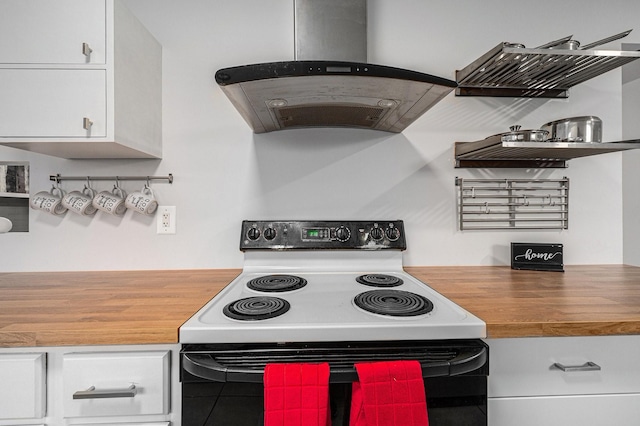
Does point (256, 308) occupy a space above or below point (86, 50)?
below

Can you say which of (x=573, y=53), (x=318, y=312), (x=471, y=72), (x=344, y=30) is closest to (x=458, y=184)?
(x=471, y=72)

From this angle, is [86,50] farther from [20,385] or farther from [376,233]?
[376,233]

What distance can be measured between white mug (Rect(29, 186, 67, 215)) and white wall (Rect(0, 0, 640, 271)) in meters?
0.07

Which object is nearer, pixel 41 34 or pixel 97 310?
pixel 97 310

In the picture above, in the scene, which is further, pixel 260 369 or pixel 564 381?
pixel 564 381

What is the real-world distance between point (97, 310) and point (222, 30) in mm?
1336

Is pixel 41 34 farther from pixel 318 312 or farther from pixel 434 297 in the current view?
pixel 434 297

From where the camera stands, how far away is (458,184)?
1.60m

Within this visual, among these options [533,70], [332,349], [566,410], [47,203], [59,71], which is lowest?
[566,410]

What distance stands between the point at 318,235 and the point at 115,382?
35.8 inches

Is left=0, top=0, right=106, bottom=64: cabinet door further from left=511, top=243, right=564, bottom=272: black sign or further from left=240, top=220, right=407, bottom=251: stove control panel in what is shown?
left=511, top=243, right=564, bottom=272: black sign

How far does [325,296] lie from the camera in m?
1.12

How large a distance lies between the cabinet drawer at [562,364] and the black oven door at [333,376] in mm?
87

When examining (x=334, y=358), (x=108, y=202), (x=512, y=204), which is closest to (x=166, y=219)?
(x=108, y=202)
